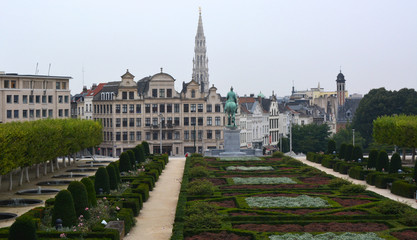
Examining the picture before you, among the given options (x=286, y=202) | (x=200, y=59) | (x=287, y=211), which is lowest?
(x=287, y=211)

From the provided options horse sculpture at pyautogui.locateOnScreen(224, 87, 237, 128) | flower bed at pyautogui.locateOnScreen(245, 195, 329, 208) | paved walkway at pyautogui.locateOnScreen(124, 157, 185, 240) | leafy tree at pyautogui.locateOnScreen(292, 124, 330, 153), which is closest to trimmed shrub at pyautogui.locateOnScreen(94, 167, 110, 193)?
paved walkway at pyautogui.locateOnScreen(124, 157, 185, 240)

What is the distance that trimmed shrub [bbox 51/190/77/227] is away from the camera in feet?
85.0

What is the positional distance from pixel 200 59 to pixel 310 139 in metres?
50.5

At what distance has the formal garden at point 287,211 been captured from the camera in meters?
26.3

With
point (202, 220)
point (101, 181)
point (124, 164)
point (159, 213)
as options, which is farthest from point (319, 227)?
point (124, 164)

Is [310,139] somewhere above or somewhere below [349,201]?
above

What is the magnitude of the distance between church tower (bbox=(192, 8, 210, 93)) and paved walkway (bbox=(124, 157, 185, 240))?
106m

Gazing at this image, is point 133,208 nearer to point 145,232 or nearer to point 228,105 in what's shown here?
point 145,232

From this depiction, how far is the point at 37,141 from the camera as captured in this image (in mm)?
49375

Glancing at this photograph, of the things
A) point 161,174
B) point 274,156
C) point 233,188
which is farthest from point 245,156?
point 233,188

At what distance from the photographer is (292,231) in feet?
87.5

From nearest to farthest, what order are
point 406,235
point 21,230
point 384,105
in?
point 21,230
point 406,235
point 384,105

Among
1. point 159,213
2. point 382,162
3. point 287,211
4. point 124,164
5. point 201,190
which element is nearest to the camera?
point 287,211

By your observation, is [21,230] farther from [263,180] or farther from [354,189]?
[263,180]
